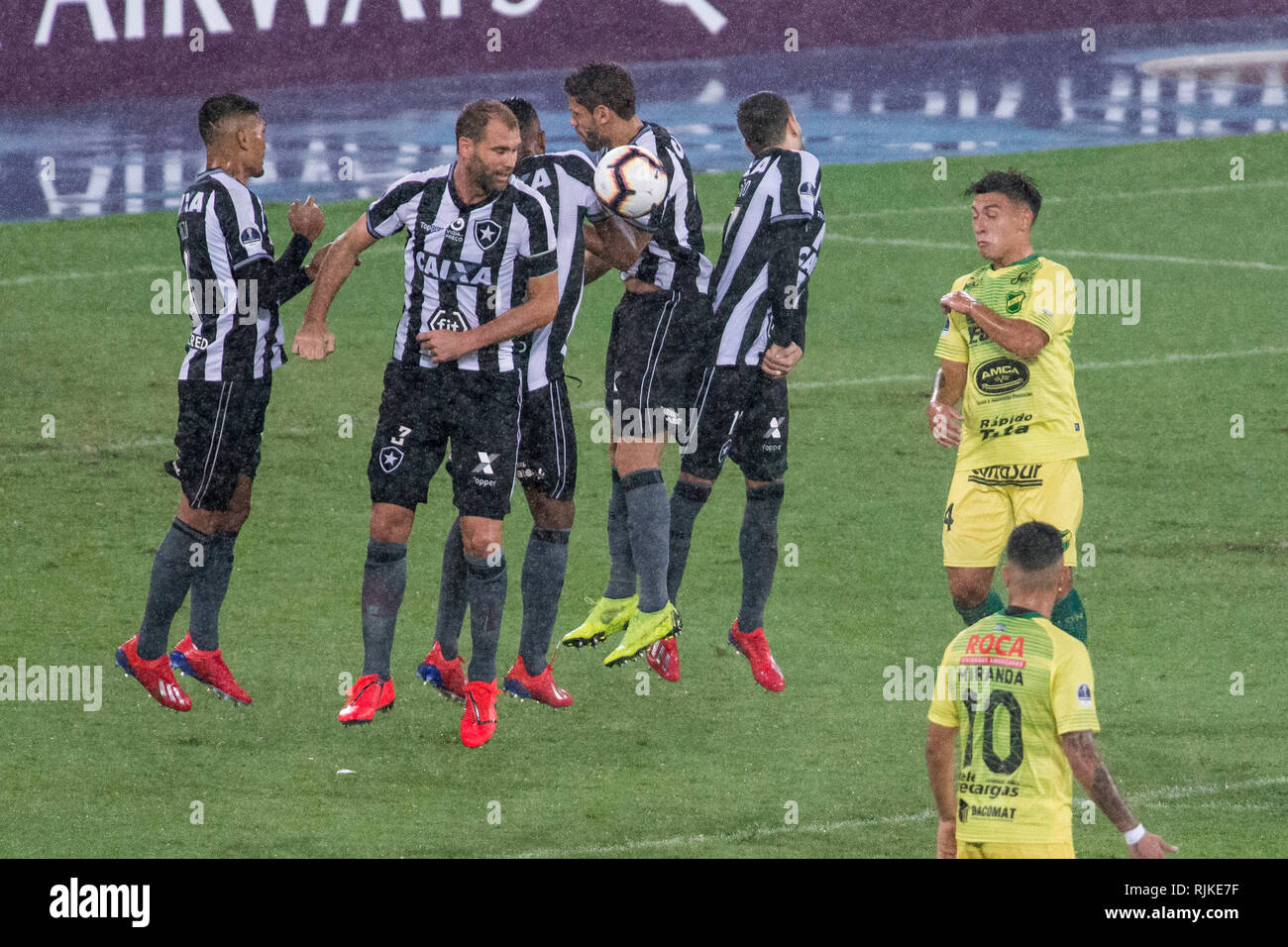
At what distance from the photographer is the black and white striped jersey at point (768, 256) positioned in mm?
8867

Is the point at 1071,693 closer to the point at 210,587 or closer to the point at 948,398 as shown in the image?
the point at 948,398

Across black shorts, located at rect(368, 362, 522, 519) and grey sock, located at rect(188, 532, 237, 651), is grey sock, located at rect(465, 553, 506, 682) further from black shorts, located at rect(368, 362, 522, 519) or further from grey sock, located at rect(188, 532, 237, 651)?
grey sock, located at rect(188, 532, 237, 651)

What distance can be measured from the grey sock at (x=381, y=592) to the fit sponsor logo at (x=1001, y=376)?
2.32 metres

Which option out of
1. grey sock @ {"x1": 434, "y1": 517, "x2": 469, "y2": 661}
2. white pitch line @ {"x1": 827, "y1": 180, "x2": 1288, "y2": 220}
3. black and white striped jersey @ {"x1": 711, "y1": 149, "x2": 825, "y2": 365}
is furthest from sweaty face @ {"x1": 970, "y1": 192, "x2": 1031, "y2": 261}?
white pitch line @ {"x1": 827, "y1": 180, "x2": 1288, "y2": 220}

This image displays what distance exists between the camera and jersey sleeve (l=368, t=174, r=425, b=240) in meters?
7.87

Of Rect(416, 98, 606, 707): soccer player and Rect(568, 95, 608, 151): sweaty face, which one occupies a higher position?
Rect(568, 95, 608, 151): sweaty face

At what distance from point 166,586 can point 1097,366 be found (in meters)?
7.91

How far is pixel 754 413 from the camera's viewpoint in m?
8.95

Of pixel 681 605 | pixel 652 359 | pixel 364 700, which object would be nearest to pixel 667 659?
pixel 681 605

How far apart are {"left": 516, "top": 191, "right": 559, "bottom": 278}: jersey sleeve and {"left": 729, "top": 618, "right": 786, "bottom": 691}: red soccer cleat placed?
192 cm

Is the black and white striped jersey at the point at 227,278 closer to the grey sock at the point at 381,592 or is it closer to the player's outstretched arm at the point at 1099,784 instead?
the grey sock at the point at 381,592

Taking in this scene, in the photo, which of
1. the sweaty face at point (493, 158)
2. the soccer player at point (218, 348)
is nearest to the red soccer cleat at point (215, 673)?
the soccer player at point (218, 348)

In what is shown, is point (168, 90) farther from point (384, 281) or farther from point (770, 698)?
point (770, 698)

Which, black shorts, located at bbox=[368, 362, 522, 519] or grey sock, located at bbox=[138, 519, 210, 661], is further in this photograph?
grey sock, located at bbox=[138, 519, 210, 661]
